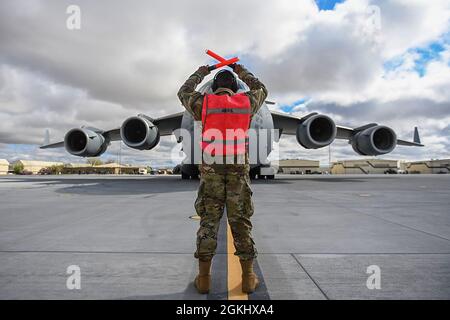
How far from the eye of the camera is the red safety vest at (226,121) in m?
2.62

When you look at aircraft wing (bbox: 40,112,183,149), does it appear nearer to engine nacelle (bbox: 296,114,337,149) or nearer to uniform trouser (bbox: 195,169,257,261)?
engine nacelle (bbox: 296,114,337,149)

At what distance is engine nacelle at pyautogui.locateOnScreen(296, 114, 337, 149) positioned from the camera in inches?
583

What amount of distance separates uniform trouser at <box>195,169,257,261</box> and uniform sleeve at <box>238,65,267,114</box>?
0.68 meters

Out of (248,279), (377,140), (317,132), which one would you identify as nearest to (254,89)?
(248,279)

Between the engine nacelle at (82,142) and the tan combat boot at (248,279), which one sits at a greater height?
the engine nacelle at (82,142)

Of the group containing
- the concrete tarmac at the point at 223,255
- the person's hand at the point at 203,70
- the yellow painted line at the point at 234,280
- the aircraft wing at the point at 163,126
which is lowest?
the yellow painted line at the point at 234,280

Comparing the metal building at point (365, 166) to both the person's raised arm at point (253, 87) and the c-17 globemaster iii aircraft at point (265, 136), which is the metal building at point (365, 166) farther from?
the person's raised arm at point (253, 87)

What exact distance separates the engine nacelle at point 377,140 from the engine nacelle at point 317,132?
3246 mm

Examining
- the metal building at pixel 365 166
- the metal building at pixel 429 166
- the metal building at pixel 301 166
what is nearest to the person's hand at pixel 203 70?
the metal building at pixel 365 166

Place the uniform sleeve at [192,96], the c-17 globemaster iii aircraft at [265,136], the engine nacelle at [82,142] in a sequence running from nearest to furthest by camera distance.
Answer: the uniform sleeve at [192,96]
the c-17 globemaster iii aircraft at [265,136]
the engine nacelle at [82,142]

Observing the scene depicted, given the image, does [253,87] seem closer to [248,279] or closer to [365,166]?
[248,279]

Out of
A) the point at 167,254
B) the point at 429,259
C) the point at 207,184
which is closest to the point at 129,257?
the point at 167,254

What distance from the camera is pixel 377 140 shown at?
1702 cm
